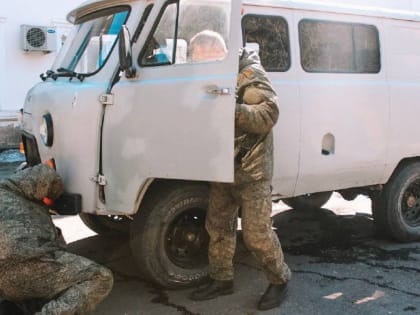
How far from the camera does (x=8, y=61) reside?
11.1 metres

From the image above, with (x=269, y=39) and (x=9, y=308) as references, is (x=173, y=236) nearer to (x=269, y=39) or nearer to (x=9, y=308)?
(x=9, y=308)

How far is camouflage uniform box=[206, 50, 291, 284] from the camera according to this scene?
3658 millimetres

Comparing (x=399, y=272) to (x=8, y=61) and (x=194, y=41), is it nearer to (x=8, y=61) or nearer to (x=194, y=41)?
(x=194, y=41)

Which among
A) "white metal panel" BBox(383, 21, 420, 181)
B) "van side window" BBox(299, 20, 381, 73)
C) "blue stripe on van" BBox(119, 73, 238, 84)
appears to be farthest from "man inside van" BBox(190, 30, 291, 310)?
"white metal panel" BBox(383, 21, 420, 181)

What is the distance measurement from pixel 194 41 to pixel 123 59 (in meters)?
0.50

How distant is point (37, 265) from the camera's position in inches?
136

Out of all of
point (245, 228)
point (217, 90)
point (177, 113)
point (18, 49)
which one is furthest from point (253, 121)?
point (18, 49)

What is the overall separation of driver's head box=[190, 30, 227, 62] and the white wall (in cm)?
810

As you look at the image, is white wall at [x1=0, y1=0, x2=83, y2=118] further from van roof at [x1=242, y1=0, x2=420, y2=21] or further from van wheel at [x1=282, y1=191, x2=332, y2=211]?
van roof at [x1=242, y1=0, x2=420, y2=21]

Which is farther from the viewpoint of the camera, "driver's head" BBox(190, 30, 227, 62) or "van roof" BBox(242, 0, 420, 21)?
"van roof" BBox(242, 0, 420, 21)

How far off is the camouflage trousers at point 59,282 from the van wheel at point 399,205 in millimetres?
3017

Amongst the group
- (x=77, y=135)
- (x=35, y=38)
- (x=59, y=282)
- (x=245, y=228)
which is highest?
(x=35, y=38)

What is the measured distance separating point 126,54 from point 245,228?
4.66 feet

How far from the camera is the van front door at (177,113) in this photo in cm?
371
